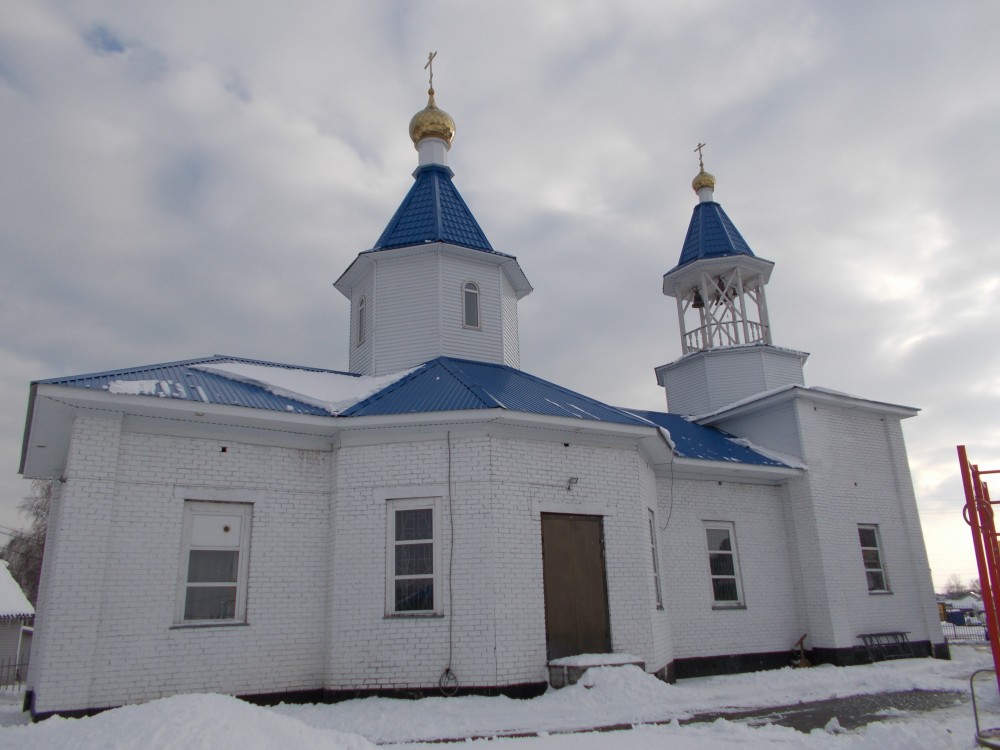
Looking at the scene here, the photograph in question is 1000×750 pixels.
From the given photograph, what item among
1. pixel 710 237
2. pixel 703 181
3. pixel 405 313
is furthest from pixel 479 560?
pixel 703 181

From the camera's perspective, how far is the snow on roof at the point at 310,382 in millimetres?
11203

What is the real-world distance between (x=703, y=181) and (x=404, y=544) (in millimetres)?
15433

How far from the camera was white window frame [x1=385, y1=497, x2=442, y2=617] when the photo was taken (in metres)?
10.2

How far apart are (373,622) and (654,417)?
30.3 ft

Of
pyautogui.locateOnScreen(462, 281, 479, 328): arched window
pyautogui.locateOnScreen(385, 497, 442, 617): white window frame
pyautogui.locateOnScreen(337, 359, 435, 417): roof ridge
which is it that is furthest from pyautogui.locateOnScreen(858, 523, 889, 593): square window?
pyautogui.locateOnScreen(337, 359, 435, 417): roof ridge

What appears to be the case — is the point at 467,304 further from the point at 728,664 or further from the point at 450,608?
the point at 728,664

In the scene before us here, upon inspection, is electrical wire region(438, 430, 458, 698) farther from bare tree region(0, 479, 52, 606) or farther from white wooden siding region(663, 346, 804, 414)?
bare tree region(0, 479, 52, 606)

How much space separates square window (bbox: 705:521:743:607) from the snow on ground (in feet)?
6.54

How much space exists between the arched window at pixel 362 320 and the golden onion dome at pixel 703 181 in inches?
449

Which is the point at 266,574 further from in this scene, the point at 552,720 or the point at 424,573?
the point at 552,720

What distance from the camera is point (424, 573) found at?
408 inches

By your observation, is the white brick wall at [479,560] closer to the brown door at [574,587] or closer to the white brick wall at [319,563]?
the white brick wall at [319,563]

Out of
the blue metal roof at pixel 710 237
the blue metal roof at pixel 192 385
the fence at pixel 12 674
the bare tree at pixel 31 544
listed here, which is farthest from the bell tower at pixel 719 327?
the bare tree at pixel 31 544

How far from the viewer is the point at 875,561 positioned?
15.7m
